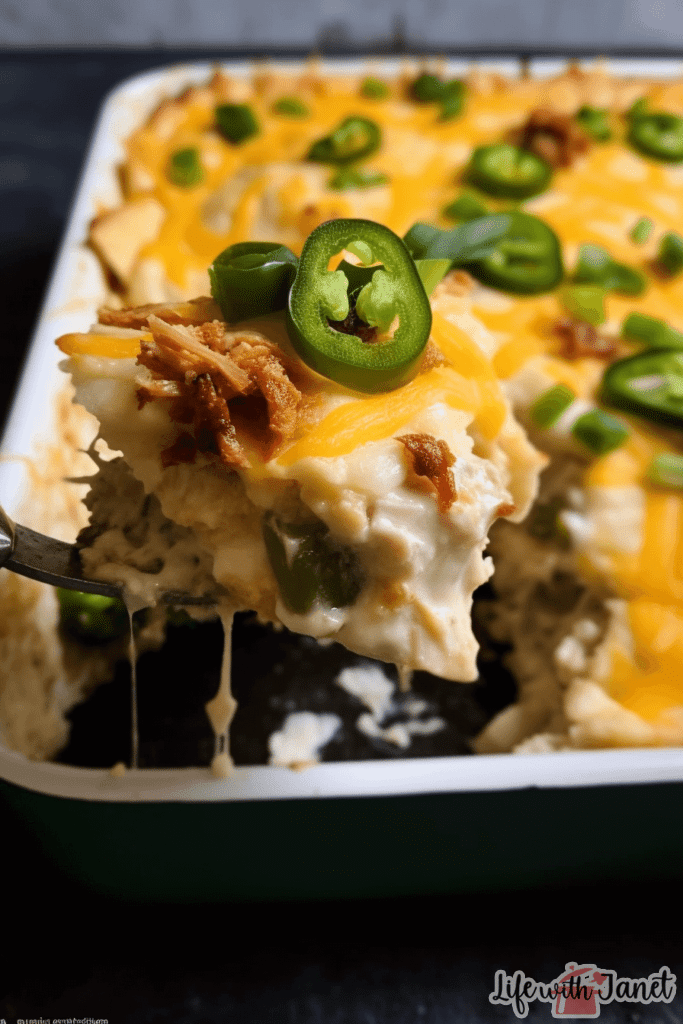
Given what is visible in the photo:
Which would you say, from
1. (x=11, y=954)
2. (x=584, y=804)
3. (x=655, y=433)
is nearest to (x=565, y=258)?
(x=655, y=433)

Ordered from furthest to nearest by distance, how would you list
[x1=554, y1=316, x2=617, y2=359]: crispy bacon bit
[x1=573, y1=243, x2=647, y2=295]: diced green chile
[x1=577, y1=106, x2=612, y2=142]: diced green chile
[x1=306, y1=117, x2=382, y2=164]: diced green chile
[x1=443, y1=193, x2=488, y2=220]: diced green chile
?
1. [x1=577, y1=106, x2=612, y2=142]: diced green chile
2. [x1=306, y1=117, x2=382, y2=164]: diced green chile
3. [x1=443, y1=193, x2=488, y2=220]: diced green chile
4. [x1=573, y1=243, x2=647, y2=295]: diced green chile
5. [x1=554, y1=316, x2=617, y2=359]: crispy bacon bit

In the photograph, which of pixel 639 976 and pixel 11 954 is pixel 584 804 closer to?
pixel 639 976

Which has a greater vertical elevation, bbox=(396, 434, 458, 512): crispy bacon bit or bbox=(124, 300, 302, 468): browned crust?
bbox=(124, 300, 302, 468): browned crust

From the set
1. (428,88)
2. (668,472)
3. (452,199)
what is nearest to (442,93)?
(428,88)

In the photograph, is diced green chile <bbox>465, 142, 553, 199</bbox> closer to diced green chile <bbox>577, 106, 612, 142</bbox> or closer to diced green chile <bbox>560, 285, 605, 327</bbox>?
diced green chile <bbox>577, 106, 612, 142</bbox>

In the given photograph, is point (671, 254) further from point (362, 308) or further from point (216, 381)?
point (216, 381)

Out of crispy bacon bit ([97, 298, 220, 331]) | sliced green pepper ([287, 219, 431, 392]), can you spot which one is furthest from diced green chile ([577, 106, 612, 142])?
crispy bacon bit ([97, 298, 220, 331])
